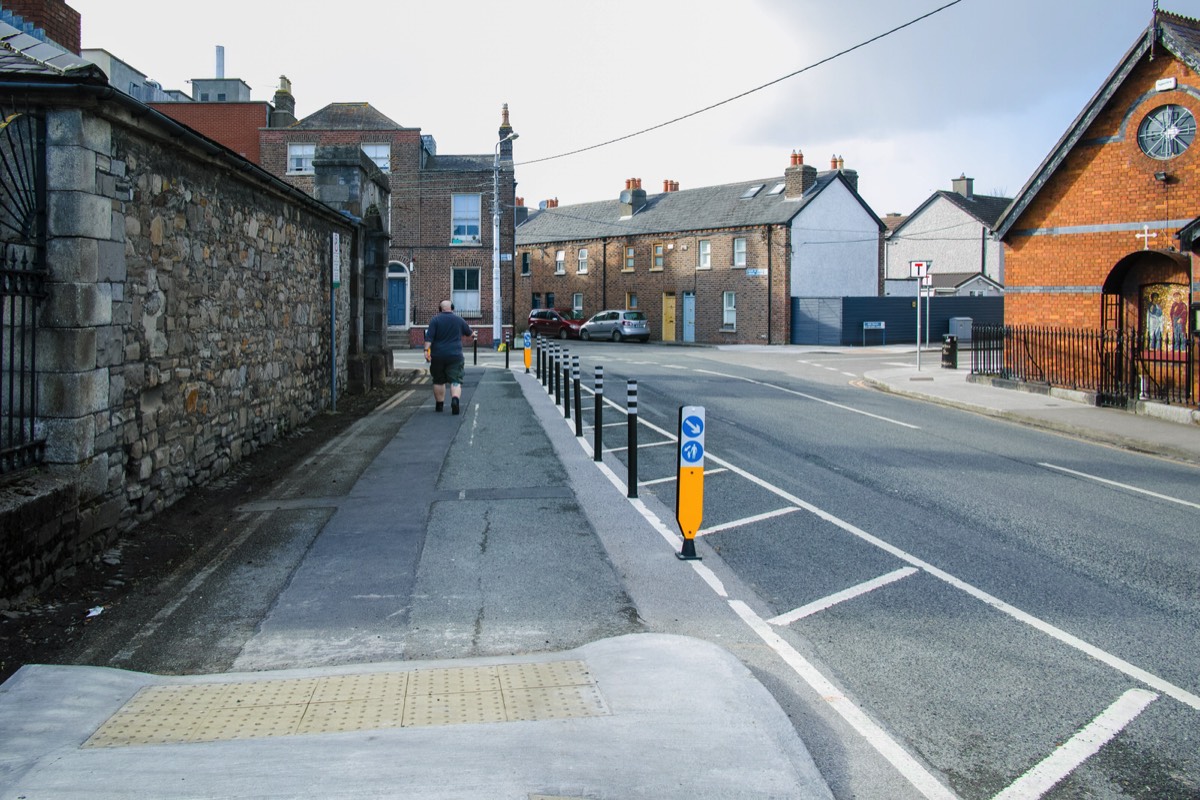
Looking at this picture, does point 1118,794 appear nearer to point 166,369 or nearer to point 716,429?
point 166,369

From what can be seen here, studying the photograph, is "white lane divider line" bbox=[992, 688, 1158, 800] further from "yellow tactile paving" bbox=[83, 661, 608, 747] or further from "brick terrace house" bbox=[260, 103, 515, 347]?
"brick terrace house" bbox=[260, 103, 515, 347]

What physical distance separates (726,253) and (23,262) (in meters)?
41.8

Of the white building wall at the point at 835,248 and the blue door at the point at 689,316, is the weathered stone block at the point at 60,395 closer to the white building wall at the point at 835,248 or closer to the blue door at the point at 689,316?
the white building wall at the point at 835,248

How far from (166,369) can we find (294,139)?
122ft

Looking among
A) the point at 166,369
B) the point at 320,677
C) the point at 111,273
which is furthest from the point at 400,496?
the point at 320,677

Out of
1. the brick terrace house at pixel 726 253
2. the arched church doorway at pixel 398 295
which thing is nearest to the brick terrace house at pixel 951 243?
the brick terrace house at pixel 726 253

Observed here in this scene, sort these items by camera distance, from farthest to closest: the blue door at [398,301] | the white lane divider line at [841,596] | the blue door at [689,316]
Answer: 1. the blue door at [689,316]
2. the blue door at [398,301]
3. the white lane divider line at [841,596]

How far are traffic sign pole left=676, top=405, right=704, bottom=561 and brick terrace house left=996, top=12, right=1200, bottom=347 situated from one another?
44.9 ft

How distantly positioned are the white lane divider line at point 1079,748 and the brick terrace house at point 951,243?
50.4m

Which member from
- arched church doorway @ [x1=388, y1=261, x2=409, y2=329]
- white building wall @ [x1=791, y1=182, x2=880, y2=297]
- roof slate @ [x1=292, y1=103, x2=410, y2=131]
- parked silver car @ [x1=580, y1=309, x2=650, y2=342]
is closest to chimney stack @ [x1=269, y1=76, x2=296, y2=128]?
roof slate @ [x1=292, y1=103, x2=410, y2=131]

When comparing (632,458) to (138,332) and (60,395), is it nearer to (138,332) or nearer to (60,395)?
(138,332)

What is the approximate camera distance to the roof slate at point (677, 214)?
45.2m

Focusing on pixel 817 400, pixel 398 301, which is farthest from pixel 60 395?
pixel 398 301

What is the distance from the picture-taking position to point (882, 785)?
3934mm
